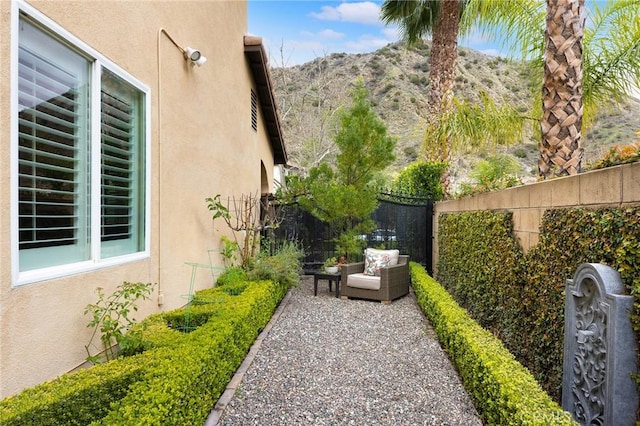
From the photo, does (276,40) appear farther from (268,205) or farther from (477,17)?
(477,17)

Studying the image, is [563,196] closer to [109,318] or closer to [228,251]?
[109,318]

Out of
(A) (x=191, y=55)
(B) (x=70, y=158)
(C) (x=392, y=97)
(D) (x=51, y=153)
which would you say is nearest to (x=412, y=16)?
(A) (x=191, y=55)

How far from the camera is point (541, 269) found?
10.9 ft

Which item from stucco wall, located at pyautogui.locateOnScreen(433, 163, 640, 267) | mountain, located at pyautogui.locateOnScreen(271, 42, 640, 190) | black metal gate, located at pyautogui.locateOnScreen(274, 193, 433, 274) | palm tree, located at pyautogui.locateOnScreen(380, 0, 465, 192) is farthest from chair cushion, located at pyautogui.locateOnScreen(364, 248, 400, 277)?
mountain, located at pyautogui.locateOnScreen(271, 42, 640, 190)

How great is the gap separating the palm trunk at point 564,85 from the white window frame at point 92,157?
4.64 meters

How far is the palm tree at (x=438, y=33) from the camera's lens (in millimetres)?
10328

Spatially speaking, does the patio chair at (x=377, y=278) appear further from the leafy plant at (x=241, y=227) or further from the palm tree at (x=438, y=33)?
the palm tree at (x=438, y=33)

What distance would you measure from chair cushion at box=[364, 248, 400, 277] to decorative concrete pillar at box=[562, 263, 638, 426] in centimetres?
532

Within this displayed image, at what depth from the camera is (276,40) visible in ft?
74.0

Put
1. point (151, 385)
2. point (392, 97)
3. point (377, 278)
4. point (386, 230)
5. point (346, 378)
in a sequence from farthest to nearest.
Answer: point (392, 97) < point (386, 230) < point (377, 278) < point (346, 378) < point (151, 385)

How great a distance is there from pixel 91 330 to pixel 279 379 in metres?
1.86

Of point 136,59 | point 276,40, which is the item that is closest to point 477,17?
point 136,59

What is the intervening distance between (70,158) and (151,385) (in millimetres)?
1900

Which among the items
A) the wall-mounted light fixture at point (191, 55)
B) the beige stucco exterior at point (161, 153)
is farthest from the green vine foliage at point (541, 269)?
the wall-mounted light fixture at point (191, 55)
